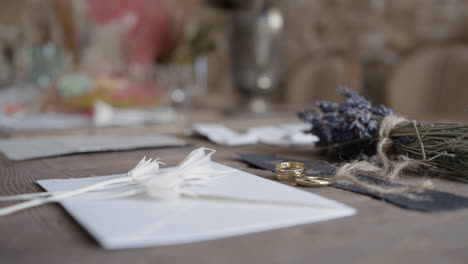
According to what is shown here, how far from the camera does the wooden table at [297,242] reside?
0.33 meters

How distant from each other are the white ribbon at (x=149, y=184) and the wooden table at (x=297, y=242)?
0.01m

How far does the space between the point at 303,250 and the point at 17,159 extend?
582mm

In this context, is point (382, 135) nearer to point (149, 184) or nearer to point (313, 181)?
point (313, 181)

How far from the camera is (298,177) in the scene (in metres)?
0.57

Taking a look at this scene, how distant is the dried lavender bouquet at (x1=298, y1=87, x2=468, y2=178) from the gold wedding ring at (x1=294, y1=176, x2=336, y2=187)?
13 cm

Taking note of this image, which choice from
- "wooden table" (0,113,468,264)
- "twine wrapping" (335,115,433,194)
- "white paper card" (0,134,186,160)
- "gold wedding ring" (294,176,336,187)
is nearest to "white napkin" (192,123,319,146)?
"white paper card" (0,134,186,160)

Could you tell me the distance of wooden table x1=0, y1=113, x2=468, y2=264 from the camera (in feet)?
1.09

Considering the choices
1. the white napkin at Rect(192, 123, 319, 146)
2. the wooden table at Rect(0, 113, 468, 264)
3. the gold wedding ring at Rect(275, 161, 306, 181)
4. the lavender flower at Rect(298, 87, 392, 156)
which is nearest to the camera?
the wooden table at Rect(0, 113, 468, 264)

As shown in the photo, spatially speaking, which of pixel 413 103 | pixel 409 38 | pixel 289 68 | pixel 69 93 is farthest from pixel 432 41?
pixel 69 93

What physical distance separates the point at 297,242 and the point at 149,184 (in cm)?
17

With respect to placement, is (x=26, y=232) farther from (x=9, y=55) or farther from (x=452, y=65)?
(x=9, y=55)

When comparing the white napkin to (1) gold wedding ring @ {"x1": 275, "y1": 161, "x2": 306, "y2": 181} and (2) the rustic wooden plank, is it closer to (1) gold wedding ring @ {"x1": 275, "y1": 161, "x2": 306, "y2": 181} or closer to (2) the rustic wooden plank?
(1) gold wedding ring @ {"x1": 275, "y1": 161, "x2": 306, "y2": 181}

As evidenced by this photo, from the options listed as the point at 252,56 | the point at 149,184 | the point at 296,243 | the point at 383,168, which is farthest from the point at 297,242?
the point at 252,56

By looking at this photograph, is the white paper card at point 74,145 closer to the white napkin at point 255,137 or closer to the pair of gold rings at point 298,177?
the white napkin at point 255,137
